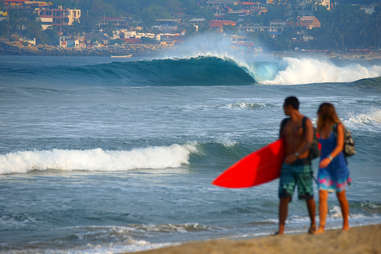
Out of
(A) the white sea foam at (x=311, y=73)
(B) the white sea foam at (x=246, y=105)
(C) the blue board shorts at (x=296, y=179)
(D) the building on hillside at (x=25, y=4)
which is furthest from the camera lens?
(D) the building on hillside at (x=25, y=4)

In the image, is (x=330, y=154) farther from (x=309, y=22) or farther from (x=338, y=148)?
(x=309, y=22)

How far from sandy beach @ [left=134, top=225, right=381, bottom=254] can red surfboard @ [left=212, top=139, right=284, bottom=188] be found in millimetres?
640

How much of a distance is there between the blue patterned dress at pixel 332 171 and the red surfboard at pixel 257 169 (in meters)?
0.41

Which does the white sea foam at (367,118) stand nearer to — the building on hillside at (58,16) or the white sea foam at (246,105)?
the white sea foam at (246,105)


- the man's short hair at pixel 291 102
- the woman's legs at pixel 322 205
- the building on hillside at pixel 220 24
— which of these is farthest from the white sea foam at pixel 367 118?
the building on hillside at pixel 220 24

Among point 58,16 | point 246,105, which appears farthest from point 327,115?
point 58,16

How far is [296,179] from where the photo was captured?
6.17m

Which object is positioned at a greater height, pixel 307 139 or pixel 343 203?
pixel 307 139

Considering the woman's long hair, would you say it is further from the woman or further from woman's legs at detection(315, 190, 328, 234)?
woman's legs at detection(315, 190, 328, 234)

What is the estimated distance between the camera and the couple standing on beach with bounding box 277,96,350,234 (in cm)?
606

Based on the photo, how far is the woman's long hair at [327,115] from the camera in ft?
19.9

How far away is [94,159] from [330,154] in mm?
7145

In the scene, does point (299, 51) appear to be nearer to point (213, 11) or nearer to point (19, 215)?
point (213, 11)

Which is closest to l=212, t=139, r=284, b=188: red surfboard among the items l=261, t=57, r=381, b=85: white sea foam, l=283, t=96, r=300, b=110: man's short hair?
l=283, t=96, r=300, b=110: man's short hair
